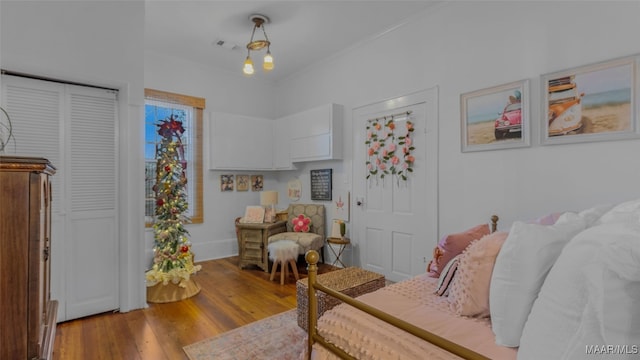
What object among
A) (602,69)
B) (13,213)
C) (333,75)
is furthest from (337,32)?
(13,213)

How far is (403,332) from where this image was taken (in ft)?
4.44

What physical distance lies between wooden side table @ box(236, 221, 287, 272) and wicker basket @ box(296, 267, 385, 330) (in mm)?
1839

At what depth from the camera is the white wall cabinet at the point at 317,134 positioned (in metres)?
4.36

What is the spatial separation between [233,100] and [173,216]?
2.47 metres

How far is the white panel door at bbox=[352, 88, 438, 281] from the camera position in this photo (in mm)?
3396

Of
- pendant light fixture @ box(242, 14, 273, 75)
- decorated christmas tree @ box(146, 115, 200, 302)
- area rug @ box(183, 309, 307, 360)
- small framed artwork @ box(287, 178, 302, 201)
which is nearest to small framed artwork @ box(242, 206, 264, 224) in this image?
small framed artwork @ box(287, 178, 302, 201)

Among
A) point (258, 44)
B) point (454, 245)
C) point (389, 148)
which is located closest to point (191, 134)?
point (258, 44)

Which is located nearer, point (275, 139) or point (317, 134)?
point (317, 134)

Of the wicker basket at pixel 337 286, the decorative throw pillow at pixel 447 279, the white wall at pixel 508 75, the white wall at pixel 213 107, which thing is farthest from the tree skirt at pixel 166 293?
the white wall at pixel 508 75

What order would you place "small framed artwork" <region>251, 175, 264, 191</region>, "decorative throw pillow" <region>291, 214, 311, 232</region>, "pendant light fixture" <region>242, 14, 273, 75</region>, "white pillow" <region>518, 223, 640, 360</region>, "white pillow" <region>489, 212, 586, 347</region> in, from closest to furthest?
"white pillow" <region>518, 223, 640, 360</region>, "white pillow" <region>489, 212, 586, 347</region>, "pendant light fixture" <region>242, 14, 273, 75</region>, "decorative throw pillow" <region>291, 214, 311, 232</region>, "small framed artwork" <region>251, 175, 264, 191</region>

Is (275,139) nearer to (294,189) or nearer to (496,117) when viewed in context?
(294,189)

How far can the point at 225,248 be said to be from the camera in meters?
5.13

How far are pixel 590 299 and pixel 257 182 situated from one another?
508 cm

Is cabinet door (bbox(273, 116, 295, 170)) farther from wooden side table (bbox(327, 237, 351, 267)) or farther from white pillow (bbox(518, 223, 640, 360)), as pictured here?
white pillow (bbox(518, 223, 640, 360))
